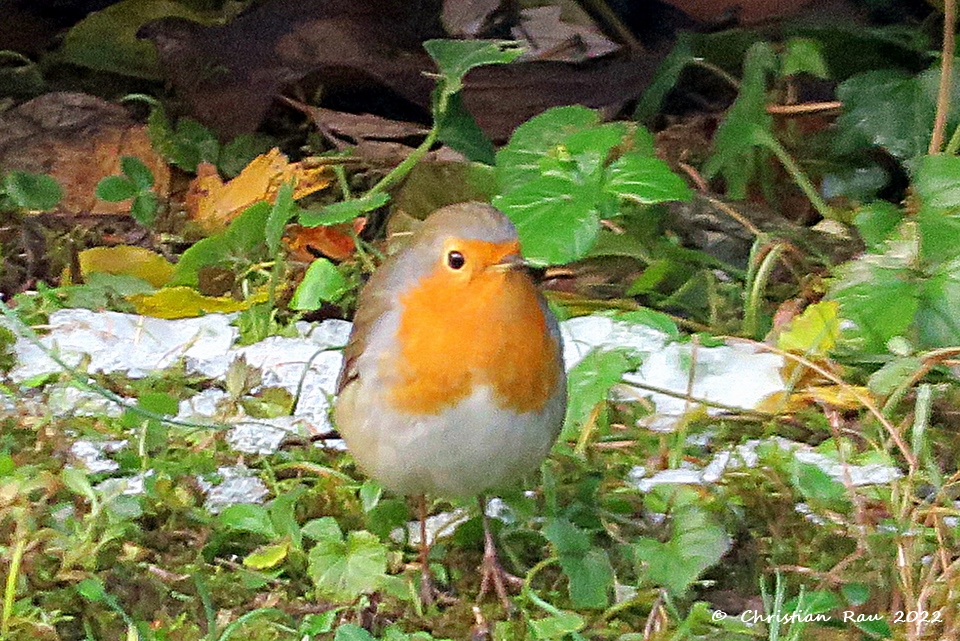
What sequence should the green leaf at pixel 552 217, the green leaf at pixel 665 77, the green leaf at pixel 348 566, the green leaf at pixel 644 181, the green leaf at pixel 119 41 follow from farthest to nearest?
the green leaf at pixel 119 41 < the green leaf at pixel 665 77 < the green leaf at pixel 644 181 < the green leaf at pixel 552 217 < the green leaf at pixel 348 566

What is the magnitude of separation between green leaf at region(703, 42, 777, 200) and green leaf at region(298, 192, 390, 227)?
97 centimetres

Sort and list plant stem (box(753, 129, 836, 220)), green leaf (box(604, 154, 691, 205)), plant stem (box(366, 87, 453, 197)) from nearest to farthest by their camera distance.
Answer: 1. green leaf (box(604, 154, 691, 205))
2. plant stem (box(366, 87, 453, 197))
3. plant stem (box(753, 129, 836, 220))

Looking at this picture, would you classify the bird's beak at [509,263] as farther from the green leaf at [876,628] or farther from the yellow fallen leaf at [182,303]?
the yellow fallen leaf at [182,303]

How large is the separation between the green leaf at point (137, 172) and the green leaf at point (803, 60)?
5.98 feet

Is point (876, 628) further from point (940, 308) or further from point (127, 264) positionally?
point (127, 264)

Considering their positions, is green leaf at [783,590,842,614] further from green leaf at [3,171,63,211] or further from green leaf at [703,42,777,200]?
green leaf at [3,171,63,211]

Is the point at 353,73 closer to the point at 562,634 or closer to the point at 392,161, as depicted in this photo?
the point at 392,161

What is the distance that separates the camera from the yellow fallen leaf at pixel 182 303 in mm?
3197

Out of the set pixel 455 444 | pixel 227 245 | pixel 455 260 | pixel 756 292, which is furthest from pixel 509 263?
pixel 227 245

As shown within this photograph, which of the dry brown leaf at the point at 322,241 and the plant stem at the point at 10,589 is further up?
the plant stem at the point at 10,589

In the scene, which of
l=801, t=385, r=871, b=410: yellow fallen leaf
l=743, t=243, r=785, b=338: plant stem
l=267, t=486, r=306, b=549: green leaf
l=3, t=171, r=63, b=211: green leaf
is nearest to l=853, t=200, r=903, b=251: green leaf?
l=743, t=243, r=785, b=338: plant stem

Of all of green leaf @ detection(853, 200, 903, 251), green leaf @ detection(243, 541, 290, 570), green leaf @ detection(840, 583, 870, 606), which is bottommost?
green leaf @ detection(243, 541, 290, 570)

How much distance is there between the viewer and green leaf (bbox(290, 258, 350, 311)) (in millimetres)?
3021

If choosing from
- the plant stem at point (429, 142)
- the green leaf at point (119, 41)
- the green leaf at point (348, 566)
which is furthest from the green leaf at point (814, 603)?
the green leaf at point (119, 41)
